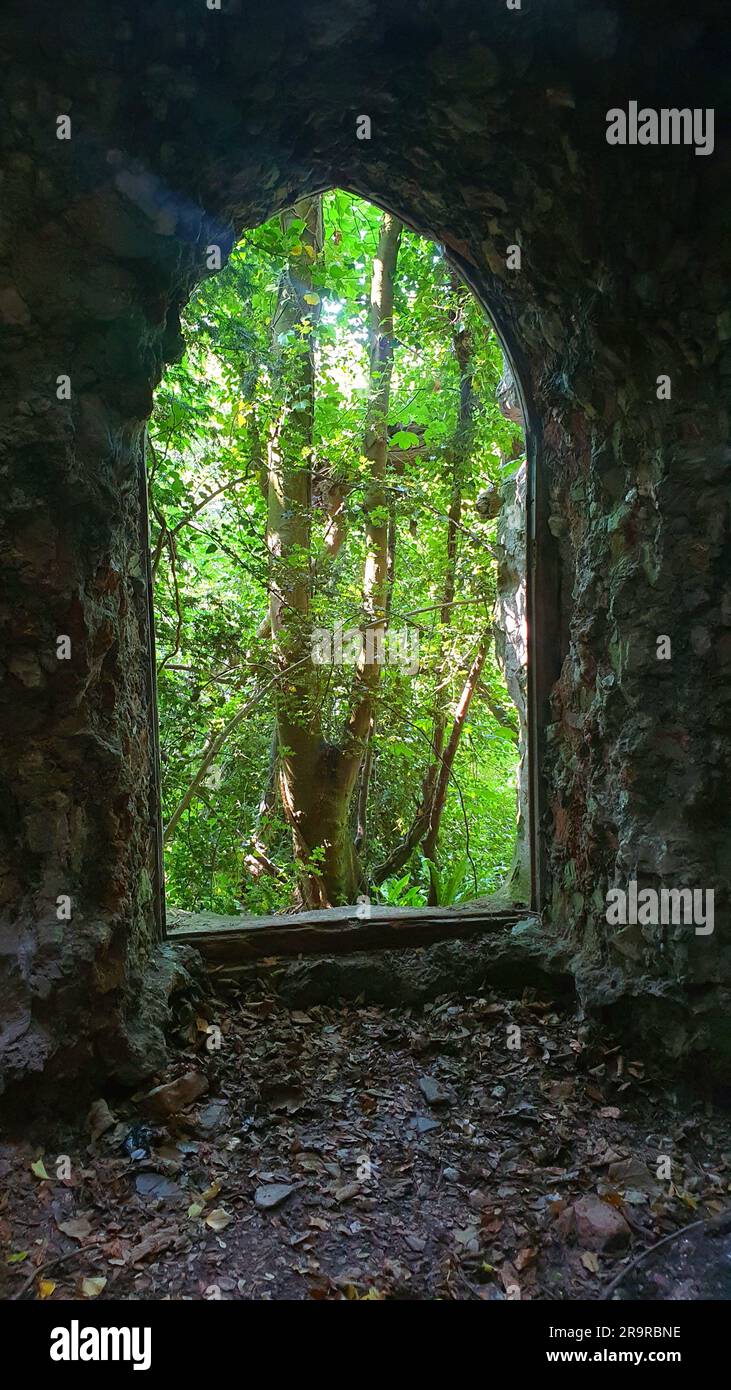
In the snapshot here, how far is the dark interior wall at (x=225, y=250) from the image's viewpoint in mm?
2008

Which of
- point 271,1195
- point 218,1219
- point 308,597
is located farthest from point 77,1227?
point 308,597

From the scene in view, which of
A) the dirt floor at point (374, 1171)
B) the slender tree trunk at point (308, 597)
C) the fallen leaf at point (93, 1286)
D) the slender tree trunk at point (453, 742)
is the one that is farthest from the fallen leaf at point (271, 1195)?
the slender tree trunk at point (453, 742)

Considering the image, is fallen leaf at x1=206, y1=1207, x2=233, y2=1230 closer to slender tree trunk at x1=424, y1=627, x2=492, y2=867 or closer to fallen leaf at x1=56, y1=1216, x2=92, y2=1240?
fallen leaf at x1=56, y1=1216, x2=92, y2=1240

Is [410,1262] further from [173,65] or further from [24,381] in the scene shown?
[173,65]

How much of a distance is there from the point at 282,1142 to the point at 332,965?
686mm

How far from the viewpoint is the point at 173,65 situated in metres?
2.02

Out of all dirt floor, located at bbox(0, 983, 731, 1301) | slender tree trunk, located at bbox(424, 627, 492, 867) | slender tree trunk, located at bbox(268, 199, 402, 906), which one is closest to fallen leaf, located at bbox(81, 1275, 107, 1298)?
dirt floor, located at bbox(0, 983, 731, 1301)

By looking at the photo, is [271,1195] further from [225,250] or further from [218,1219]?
[225,250]

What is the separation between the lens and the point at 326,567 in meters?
4.44

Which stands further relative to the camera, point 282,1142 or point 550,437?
point 550,437

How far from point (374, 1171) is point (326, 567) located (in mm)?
3157

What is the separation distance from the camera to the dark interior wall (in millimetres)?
2008

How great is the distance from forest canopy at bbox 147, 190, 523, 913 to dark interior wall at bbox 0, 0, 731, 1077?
1547mm
